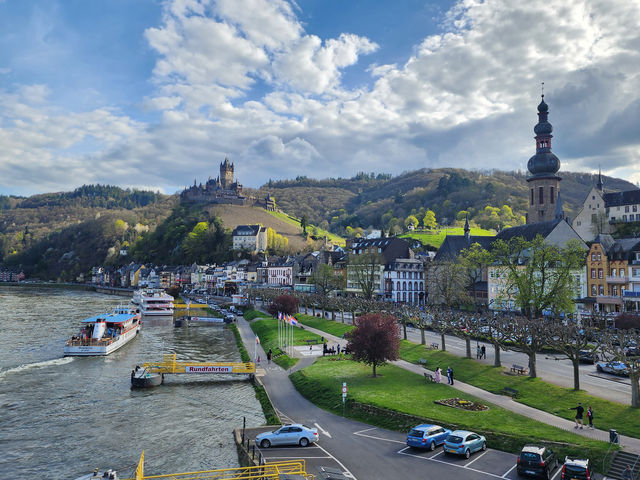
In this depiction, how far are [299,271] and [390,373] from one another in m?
108

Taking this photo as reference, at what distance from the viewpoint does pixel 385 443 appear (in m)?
25.5

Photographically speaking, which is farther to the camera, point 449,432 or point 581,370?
point 581,370

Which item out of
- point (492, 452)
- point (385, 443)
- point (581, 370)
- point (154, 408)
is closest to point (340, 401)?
point (385, 443)

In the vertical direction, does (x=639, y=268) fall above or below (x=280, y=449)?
above

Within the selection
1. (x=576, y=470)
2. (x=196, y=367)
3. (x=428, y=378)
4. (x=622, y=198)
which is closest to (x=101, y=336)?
(x=196, y=367)

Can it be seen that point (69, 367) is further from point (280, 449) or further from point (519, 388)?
point (519, 388)

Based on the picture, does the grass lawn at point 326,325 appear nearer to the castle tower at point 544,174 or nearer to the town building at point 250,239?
the castle tower at point 544,174

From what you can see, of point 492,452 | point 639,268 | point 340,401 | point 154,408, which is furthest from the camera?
point 639,268

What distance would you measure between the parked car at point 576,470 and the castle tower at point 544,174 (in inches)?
3592

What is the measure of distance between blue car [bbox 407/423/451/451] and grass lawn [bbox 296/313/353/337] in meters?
39.7

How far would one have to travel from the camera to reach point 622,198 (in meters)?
96.0

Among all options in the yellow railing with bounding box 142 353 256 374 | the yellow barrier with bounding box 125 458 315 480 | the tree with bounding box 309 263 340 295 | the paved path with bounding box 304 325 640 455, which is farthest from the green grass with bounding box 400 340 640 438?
the tree with bounding box 309 263 340 295

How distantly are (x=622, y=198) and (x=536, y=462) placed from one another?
93870mm

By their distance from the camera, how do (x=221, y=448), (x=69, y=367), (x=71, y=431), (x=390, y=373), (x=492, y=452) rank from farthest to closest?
(x=69, y=367) → (x=390, y=373) → (x=71, y=431) → (x=221, y=448) → (x=492, y=452)
